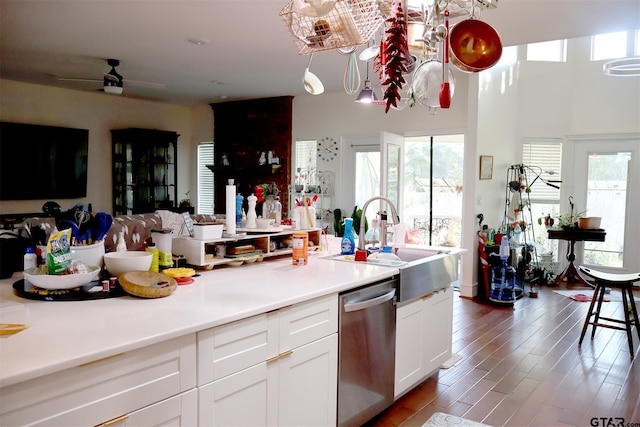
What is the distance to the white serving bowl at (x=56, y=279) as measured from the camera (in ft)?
6.00

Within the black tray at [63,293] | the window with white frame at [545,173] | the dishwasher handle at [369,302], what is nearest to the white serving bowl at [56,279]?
the black tray at [63,293]

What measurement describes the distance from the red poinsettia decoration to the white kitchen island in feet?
3.09

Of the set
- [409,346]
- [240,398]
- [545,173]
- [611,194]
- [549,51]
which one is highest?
[549,51]

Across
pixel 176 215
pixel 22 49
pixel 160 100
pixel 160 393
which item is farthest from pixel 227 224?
pixel 160 100

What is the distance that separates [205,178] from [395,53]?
7097 mm

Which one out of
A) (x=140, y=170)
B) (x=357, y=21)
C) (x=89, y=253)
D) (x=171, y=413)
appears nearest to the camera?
(x=171, y=413)

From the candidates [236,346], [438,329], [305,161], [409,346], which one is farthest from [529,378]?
[305,161]

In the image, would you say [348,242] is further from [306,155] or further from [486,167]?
[306,155]

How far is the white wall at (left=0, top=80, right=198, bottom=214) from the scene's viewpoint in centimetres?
624

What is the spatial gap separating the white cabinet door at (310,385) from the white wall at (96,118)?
5.70 meters

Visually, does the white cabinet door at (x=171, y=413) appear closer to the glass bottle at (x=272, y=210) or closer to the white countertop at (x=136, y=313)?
the white countertop at (x=136, y=313)

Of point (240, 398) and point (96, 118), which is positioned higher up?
point (96, 118)

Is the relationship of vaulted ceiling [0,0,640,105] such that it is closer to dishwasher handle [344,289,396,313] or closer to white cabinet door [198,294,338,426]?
dishwasher handle [344,289,396,313]

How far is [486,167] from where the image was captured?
18.6 feet
